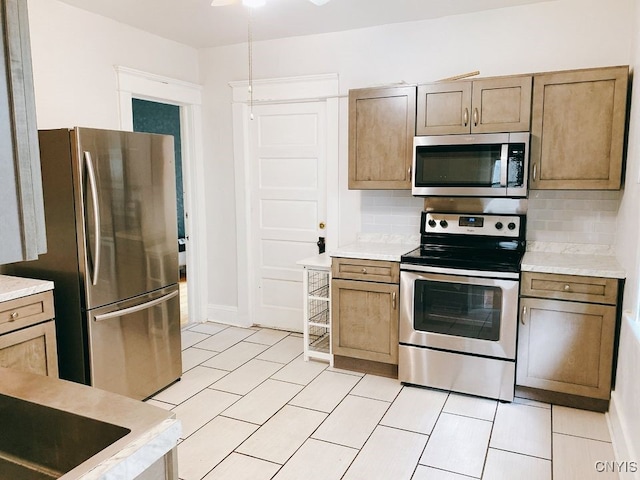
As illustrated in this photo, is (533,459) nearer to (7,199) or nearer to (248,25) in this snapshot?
(7,199)

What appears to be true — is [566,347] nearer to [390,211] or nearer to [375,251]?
[375,251]

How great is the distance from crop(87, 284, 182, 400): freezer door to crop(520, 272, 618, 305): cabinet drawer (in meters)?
2.34

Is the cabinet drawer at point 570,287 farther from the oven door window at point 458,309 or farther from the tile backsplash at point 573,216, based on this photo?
the tile backsplash at point 573,216

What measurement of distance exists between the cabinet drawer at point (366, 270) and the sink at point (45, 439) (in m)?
2.53

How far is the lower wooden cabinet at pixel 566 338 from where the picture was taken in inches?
112

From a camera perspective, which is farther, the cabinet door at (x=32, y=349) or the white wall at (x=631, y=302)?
the cabinet door at (x=32, y=349)

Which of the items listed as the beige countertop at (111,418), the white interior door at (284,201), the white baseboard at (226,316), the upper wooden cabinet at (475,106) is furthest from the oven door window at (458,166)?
the beige countertop at (111,418)

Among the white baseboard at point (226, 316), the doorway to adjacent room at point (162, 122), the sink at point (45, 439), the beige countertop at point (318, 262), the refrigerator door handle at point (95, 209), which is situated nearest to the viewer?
the sink at point (45, 439)

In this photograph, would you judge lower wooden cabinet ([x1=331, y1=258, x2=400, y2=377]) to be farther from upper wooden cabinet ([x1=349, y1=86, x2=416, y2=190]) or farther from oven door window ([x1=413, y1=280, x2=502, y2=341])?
upper wooden cabinet ([x1=349, y1=86, x2=416, y2=190])

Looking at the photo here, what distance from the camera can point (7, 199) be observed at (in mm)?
654

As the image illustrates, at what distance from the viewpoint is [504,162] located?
124 inches

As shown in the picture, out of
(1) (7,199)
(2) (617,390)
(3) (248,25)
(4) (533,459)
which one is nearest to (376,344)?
(4) (533,459)

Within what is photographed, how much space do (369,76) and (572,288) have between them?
7.30 feet

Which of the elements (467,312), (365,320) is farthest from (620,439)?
(365,320)
